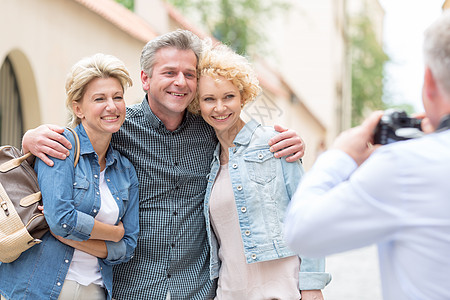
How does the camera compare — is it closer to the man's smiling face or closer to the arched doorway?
the man's smiling face

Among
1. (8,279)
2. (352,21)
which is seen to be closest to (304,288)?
(8,279)

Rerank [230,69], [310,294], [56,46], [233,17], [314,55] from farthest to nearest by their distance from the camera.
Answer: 1. [314,55]
2. [233,17]
3. [56,46]
4. [230,69]
5. [310,294]

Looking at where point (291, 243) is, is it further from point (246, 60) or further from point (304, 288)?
point (246, 60)

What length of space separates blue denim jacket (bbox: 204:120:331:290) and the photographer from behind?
3.86ft

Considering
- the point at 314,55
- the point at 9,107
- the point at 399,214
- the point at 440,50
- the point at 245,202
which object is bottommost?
the point at 314,55

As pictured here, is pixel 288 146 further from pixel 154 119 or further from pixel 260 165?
pixel 154 119

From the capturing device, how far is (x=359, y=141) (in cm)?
186

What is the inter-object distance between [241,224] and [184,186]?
391mm

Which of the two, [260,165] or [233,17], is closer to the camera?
[260,165]

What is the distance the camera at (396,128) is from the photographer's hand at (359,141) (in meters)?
0.02

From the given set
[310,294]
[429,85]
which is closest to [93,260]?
[310,294]

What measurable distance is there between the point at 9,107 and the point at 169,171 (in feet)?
20.7

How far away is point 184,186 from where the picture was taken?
315cm

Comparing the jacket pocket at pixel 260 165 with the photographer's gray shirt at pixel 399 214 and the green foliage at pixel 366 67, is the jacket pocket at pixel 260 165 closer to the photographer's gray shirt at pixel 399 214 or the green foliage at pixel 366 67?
→ the photographer's gray shirt at pixel 399 214
